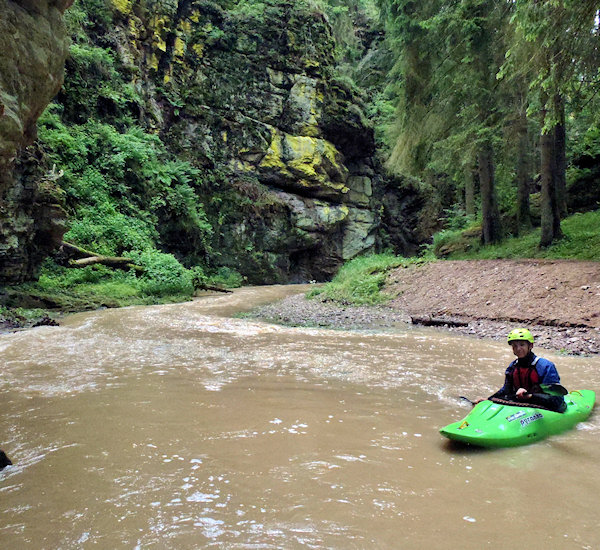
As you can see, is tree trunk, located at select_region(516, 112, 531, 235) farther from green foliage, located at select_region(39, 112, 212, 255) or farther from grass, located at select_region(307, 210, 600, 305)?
green foliage, located at select_region(39, 112, 212, 255)

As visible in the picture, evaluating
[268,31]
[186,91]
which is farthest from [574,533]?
[268,31]

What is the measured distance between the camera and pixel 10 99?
7.21 metres

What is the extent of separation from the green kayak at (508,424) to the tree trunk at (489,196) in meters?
13.0

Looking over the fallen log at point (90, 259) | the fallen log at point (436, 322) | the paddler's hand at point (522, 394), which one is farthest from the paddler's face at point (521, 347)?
the fallen log at point (90, 259)

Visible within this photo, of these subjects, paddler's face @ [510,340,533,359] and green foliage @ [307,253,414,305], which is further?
green foliage @ [307,253,414,305]

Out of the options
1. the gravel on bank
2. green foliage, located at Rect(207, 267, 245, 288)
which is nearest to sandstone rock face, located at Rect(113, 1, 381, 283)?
green foliage, located at Rect(207, 267, 245, 288)

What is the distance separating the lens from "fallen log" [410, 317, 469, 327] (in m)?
9.46

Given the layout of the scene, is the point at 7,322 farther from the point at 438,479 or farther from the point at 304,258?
the point at 304,258

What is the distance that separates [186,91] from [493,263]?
19765 mm

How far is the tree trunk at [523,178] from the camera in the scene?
Result: 14587 millimetres

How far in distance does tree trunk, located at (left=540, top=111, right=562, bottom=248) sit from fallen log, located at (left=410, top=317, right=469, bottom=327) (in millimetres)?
5461

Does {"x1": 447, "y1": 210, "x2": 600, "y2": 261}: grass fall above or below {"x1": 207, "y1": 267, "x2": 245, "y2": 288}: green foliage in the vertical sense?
above

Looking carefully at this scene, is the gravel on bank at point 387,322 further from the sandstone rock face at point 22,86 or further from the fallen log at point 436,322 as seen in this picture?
the sandstone rock face at point 22,86

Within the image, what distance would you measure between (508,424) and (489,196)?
13.8 metres
